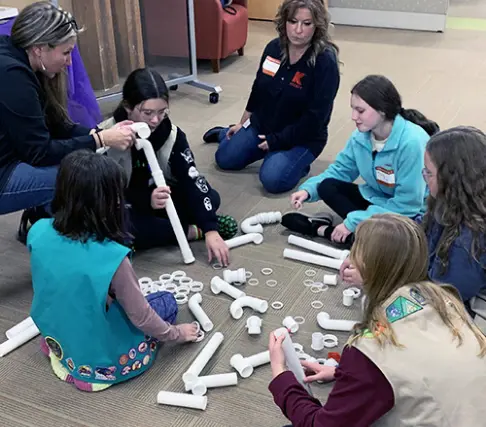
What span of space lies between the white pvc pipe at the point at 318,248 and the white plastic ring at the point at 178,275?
0.49 m

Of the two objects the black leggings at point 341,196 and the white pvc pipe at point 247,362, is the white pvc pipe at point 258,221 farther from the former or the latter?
the white pvc pipe at point 247,362

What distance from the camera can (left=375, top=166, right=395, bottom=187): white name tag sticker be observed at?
253 centimetres

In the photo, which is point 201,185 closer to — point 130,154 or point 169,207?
point 169,207

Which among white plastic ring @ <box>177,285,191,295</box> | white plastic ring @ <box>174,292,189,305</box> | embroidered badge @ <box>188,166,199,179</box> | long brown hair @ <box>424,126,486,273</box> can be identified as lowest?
white plastic ring @ <box>177,285,191,295</box>

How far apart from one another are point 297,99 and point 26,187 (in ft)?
4.73

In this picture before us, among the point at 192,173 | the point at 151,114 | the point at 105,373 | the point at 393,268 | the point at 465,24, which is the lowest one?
the point at 465,24

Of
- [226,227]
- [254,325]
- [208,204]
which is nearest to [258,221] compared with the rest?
[226,227]

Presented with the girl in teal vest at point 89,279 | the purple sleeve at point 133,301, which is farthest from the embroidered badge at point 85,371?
the purple sleeve at point 133,301

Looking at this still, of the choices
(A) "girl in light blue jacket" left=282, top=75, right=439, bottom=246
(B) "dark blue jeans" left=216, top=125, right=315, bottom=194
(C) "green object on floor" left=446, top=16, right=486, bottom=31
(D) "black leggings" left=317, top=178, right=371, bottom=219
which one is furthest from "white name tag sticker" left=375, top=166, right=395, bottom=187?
(C) "green object on floor" left=446, top=16, right=486, bottom=31

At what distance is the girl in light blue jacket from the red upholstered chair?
2496mm

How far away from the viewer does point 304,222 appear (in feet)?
8.90

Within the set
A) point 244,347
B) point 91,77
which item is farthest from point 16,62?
point 91,77

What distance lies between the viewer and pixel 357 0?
21.2ft

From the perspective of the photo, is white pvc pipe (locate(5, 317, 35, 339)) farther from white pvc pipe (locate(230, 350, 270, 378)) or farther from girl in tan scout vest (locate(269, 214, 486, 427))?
girl in tan scout vest (locate(269, 214, 486, 427))
